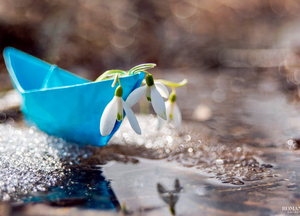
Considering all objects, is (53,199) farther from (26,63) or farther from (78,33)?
(78,33)

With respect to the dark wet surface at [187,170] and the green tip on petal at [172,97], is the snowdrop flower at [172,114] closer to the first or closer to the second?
the green tip on petal at [172,97]

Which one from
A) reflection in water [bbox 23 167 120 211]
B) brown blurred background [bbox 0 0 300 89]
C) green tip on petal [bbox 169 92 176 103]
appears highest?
brown blurred background [bbox 0 0 300 89]

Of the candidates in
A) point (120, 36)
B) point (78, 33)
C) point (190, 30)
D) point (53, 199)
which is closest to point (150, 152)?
point (53, 199)

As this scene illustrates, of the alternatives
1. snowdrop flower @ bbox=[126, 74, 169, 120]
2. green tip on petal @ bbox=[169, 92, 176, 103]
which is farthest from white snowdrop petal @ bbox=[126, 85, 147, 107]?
green tip on petal @ bbox=[169, 92, 176, 103]

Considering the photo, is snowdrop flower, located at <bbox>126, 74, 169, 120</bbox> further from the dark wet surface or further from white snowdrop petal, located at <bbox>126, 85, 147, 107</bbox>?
the dark wet surface

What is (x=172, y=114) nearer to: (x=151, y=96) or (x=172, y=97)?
(x=172, y=97)
